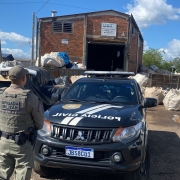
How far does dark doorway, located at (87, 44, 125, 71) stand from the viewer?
27.7 meters

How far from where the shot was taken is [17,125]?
2.86 meters

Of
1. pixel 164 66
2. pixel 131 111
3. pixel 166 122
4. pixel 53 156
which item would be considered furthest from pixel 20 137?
pixel 164 66

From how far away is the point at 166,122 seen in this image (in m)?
9.77

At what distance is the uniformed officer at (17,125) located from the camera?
2.84 m

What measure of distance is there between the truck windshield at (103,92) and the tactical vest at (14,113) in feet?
6.96

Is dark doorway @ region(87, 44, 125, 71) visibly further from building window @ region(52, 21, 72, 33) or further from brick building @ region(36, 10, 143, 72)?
building window @ region(52, 21, 72, 33)

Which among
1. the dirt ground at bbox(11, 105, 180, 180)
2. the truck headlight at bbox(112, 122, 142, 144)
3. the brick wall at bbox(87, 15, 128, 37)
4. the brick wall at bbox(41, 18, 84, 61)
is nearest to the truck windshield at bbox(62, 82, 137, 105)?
the truck headlight at bbox(112, 122, 142, 144)

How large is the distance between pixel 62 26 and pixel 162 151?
58.0 ft

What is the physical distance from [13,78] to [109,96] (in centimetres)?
243

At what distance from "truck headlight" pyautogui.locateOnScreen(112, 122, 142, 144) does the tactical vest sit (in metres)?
1.32

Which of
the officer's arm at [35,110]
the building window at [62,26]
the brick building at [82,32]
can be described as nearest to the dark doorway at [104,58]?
the brick building at [82,32]

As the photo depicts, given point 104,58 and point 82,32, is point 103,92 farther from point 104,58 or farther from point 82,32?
point 104,58

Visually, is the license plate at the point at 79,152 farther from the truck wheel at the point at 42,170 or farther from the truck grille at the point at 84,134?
the truck wheel at the point at 42,170

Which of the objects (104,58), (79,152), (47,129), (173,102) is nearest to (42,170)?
(47,129)
